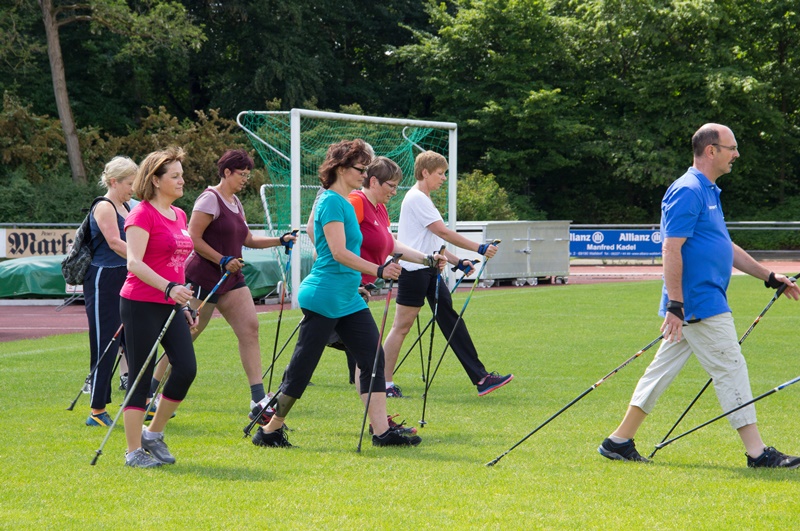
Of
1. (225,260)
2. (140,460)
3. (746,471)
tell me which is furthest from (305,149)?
(746,471)

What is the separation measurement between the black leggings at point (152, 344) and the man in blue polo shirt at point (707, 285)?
8.54 feet

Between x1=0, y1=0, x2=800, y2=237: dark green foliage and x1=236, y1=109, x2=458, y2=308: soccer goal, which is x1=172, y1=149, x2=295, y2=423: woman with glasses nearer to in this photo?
x1=236, y1=109, x2=458, y2=308: soccer goal

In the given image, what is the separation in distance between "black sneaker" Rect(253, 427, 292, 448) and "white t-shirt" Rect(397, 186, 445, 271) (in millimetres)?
2238

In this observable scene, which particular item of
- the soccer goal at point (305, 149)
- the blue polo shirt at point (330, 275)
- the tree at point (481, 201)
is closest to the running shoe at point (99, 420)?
the blue polo shirt at point (330, 275)

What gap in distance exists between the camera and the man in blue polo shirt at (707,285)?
553 centimetres

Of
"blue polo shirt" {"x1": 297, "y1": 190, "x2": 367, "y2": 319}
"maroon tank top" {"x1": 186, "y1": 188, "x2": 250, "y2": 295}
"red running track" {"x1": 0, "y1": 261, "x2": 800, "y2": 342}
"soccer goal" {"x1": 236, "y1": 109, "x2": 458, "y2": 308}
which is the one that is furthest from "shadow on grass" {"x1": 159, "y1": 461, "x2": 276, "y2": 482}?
"soccer goal" {"x1": 236, "y1": 109, "x2": 458, "y2": 308}

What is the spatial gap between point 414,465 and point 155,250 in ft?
6.12

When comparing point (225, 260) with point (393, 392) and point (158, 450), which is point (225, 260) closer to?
point (158, 450)

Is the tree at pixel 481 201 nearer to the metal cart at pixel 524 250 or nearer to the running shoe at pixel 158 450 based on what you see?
the metal cart at pixel 524 250

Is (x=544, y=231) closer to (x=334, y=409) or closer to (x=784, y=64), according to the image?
(x=334, y=409)

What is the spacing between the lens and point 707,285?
5582mm

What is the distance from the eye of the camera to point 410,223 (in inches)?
320

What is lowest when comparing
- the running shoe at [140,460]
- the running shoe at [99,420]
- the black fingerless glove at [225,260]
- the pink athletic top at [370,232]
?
the running shoe at [99,420]

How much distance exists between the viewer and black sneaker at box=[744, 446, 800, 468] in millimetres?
5508
